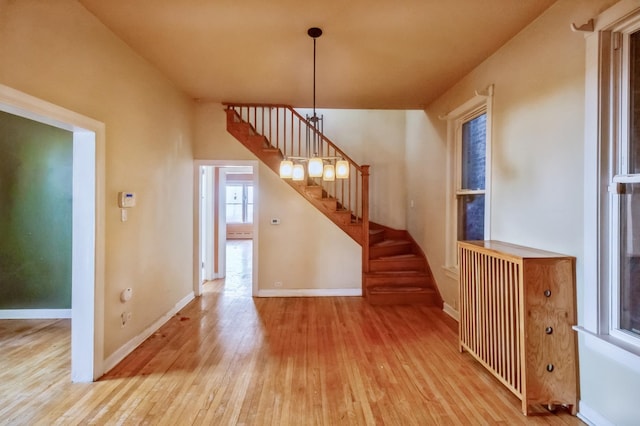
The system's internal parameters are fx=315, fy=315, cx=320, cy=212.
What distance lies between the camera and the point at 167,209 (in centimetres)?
383

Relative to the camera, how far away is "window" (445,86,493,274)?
11.4 feet

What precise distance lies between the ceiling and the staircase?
866 millimetres

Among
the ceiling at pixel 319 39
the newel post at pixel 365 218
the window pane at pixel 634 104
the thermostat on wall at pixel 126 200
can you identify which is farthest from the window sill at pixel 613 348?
the thermostat on wall at pixel 126 200

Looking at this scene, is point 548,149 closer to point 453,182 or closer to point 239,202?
point 453,182

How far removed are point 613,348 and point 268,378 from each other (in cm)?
229

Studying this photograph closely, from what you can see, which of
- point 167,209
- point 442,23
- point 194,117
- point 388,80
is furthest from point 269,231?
point 442,23

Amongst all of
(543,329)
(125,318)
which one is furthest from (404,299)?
(125,318)

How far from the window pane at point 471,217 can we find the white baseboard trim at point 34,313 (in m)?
4.96

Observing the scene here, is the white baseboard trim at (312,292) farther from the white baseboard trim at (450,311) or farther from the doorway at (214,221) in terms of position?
the white baseboard trim at (450,311)

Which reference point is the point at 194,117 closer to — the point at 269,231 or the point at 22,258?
the point at 269,231

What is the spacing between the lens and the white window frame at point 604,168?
1886 millimetres

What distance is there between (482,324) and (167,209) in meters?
3.56

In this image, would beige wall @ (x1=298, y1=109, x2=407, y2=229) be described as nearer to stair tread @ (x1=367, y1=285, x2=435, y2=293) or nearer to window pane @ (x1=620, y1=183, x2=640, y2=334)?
stair tread @ (x1=367, y1=285, x2=435, y2=293)

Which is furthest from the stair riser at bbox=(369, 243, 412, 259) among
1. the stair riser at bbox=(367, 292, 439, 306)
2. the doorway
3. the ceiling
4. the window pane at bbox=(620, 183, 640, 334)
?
the window pane at bbox=(620, 183, 640, 334)
